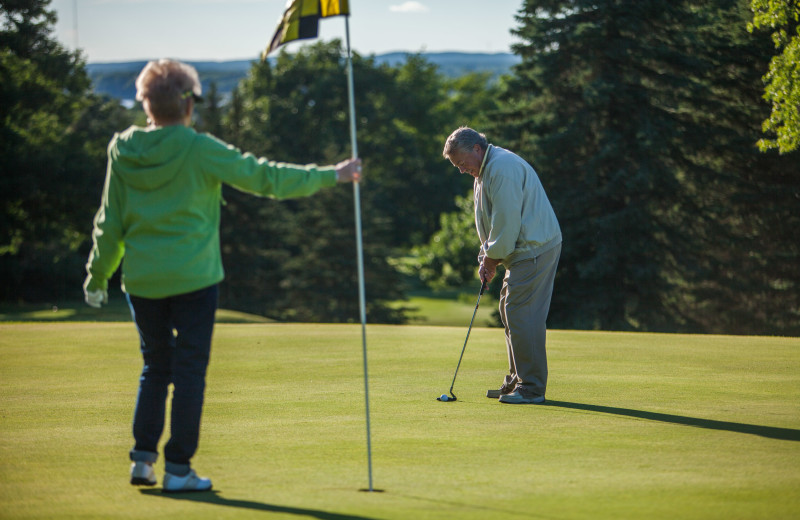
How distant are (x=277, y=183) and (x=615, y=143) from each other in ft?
89.1

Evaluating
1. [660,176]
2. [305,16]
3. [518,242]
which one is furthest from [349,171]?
[660,176]

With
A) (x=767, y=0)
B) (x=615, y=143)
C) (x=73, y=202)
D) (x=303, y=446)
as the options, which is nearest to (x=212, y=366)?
(x=303, y=446)

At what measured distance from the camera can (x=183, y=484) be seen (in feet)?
14.6

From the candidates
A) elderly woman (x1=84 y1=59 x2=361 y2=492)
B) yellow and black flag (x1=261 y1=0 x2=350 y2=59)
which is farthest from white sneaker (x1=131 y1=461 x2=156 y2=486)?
yellow and black flag (x1=261 y1=0 x2=350 y2=59)

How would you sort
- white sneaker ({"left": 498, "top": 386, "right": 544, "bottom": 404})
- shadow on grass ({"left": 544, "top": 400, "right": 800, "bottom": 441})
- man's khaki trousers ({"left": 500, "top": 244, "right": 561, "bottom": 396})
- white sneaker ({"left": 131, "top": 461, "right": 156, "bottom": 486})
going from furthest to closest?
man's khaki trousers ({"left": 500, "top": 244, "right": 561, "bottom": 396}) → white sneaker ({"left": 498, "top": 386, "right": 544, "bottom": 404}) → shadow on grass ({"left": 544, "top": 400, "right": 800, "bottom": 441}) → white sneaker ({"left": 131, "top": 461, "right": 156, "bottom": 486})

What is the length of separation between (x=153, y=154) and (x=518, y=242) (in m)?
3.44

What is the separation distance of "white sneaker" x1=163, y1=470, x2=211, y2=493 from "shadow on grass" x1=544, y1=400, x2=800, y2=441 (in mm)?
3049

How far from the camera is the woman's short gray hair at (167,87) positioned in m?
4.42

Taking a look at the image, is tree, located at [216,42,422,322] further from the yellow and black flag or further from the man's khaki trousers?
the yellow and black flag

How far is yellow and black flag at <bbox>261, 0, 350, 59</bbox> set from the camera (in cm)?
516

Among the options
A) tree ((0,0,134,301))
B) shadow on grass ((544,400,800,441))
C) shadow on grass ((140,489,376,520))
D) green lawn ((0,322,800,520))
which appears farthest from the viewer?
tree ((0,0,134,301))

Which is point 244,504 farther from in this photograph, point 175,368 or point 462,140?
point 462,140

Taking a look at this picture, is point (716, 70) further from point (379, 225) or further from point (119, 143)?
point (119, 143)

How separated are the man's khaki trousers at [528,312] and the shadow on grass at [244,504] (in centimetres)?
323
